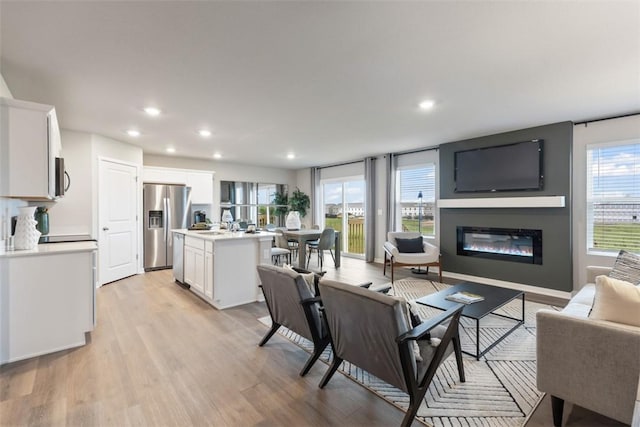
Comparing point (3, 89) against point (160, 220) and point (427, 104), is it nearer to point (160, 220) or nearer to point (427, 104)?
point (160, 220)

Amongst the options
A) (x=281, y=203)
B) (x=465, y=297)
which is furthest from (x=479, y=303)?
(x=281, y=203)

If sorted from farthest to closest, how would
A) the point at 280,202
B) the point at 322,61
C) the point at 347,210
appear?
the point at 280,202 → the point at 347,210 → the point at 322,61

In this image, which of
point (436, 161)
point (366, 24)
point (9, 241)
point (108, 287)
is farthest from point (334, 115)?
point (108, 287)

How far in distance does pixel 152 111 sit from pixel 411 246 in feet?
14.5

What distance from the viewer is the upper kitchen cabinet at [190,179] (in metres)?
5.98

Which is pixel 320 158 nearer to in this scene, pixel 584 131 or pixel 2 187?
pixel 584 131

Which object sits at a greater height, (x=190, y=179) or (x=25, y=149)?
(x=190, y=179)

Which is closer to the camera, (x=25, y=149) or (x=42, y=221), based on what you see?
(x=25, y=149)

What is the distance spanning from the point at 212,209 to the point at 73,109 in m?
3.87

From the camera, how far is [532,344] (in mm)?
2705

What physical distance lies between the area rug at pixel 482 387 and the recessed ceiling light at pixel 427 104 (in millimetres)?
2465

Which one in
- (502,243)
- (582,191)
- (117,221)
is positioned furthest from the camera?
(117,221)

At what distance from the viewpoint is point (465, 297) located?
2914 mm

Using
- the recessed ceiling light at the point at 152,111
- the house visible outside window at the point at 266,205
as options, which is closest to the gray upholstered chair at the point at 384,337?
the recessed ceiling light at the point at 152,111
